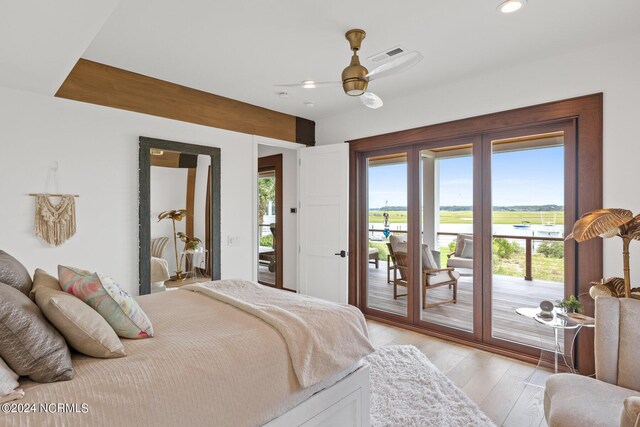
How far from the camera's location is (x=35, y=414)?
37.3 inches

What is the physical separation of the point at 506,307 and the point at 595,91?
81.3 inches

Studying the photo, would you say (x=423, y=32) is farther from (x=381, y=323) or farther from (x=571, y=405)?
(x=381, y=323)

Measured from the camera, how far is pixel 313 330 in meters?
1.66

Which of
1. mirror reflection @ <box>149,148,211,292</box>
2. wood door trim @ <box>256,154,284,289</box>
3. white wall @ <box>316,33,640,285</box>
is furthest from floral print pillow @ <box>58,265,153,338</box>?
wood door trim @ <box>256,154,284,289</box>

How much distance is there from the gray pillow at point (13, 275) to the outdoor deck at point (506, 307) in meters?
3.30

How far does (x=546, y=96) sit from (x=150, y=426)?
3534mm

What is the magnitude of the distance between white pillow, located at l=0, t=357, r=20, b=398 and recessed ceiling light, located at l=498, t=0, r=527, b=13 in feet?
9.61

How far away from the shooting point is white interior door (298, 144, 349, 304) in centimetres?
418

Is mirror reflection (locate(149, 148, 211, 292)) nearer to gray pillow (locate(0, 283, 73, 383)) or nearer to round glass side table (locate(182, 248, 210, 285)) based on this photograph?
round glass side table (locate(182, 248, 210, 285))

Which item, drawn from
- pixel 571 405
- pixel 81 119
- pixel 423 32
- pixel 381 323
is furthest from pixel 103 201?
pixel 571 405

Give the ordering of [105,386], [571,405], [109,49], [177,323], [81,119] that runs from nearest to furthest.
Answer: [105,386], [571,405], [177,323], [109,49], [81,119]

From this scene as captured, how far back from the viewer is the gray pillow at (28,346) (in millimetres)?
1038

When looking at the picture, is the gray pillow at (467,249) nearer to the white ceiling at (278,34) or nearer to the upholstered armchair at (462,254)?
the upholstered armchair at (462,254)

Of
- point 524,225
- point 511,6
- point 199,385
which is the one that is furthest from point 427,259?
point 199,385
